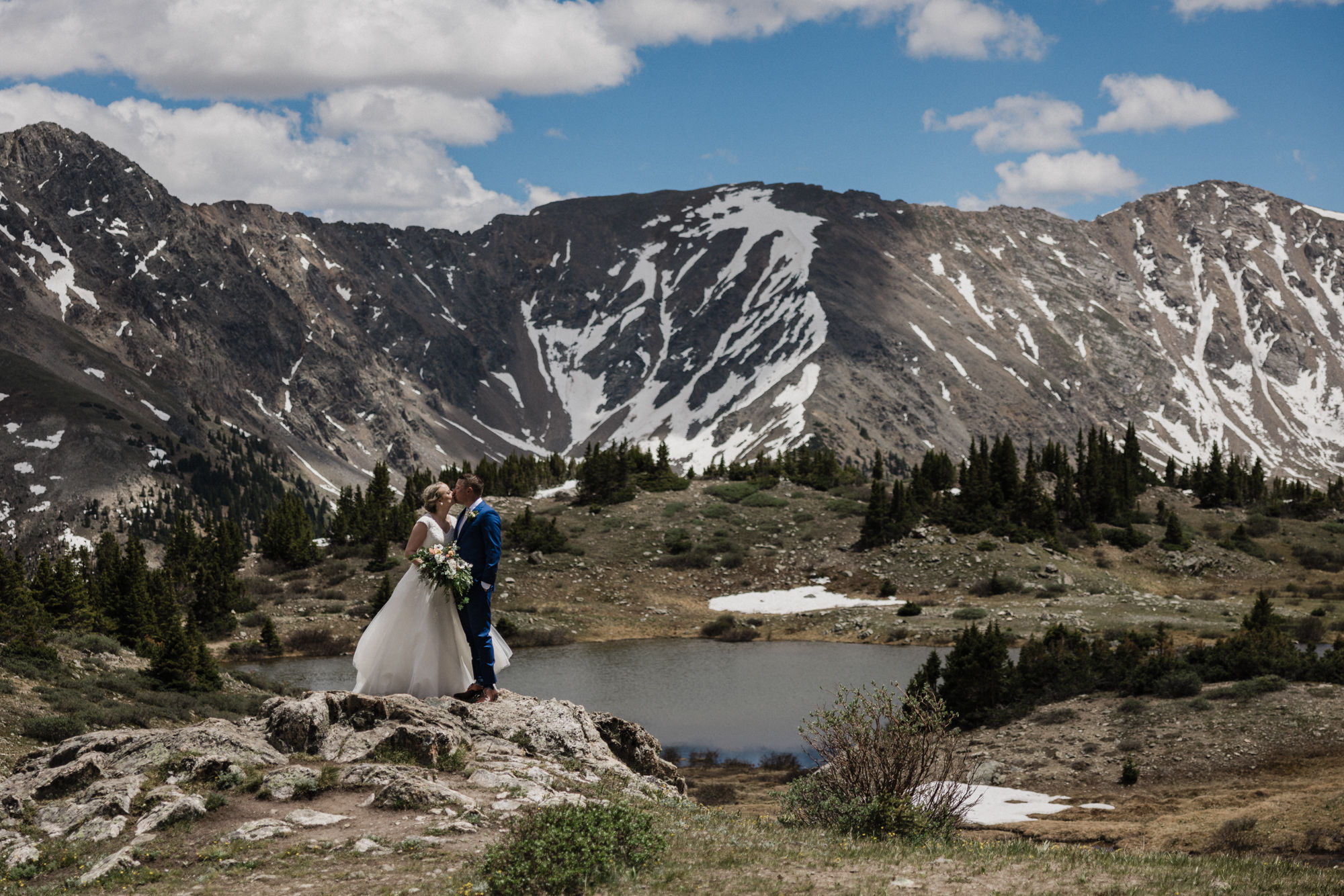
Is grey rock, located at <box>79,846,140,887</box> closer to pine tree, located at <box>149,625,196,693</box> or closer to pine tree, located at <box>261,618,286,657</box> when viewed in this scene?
pine tree, located at <box>149,625,196,693</box>

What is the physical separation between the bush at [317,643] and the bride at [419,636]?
4768 cm

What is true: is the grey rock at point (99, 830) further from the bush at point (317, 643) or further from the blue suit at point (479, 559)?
the bush at point (317, 643)

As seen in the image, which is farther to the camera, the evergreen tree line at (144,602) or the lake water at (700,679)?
the lake water at (700,679)

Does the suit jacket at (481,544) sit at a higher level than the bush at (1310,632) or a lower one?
higher

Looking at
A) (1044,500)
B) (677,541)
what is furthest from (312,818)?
(1044,500)

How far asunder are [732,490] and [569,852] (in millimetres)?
87423

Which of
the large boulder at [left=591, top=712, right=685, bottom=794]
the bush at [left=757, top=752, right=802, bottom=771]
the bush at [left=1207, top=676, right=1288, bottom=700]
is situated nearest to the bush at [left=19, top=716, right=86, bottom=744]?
the large boulder at [left=591, top=712, right=685, bottom=794]

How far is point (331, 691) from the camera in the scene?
627 inches

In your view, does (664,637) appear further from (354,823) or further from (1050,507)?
(354,823)

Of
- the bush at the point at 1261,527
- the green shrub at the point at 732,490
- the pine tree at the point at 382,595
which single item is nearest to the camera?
the pine tree at the point at 382,595

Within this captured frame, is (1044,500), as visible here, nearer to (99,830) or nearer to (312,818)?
(312,818)

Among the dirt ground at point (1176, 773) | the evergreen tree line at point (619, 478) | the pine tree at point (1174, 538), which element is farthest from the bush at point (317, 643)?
the pine tree at point (1174, 538)

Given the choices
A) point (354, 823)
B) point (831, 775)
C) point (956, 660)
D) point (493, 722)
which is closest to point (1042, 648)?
point (956, 660)

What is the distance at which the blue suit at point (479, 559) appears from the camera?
1664 centimetres
